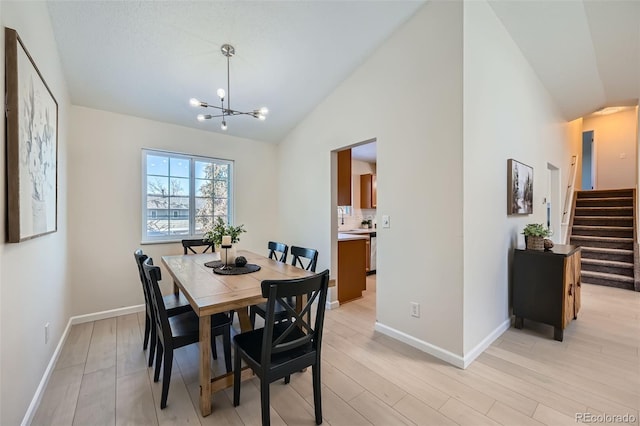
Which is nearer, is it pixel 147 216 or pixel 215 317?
pixel 215 317

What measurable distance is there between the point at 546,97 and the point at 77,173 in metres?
6.33

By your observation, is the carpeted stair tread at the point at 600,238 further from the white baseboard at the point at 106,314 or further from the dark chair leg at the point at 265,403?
the white baseboard at the point at 106,314

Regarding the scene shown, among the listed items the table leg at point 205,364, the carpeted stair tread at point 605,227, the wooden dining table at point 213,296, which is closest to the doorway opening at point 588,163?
the carpeted stair tread at point 605,227

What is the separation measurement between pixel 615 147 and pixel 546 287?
701 centimetres

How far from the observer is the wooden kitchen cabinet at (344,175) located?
3.85m

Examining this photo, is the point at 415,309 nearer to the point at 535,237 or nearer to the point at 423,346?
the point at 423,346

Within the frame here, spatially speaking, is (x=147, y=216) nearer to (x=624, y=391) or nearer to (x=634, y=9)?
(x=624, y=391)

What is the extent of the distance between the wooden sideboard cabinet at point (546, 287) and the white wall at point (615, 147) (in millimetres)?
6143

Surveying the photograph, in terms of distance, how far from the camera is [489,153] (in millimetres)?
2539

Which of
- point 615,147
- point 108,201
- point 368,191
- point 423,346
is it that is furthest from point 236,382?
point 615,147

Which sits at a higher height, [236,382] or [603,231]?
[603,231]

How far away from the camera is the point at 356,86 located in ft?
10.3

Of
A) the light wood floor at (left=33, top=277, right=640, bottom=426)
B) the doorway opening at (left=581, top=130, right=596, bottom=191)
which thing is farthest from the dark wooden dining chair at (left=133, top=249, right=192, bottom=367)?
the doorway opening at (left=581, top=130, right=596, bottom=191)

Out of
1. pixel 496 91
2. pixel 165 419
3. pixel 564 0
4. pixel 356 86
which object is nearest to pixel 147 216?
pixel 165 419
